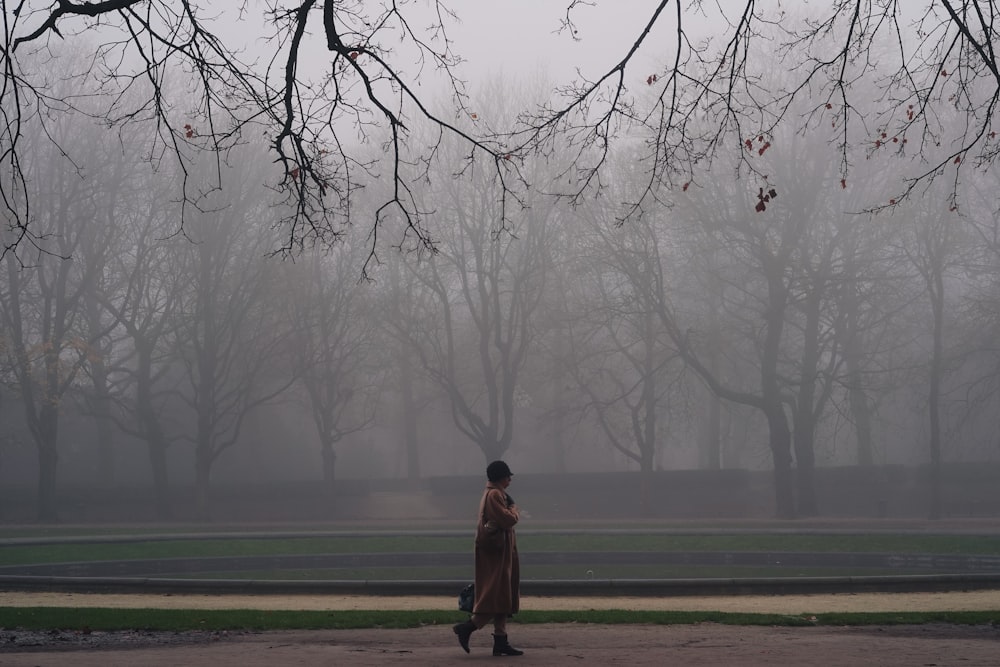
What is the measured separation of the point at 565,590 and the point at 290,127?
9.48 metres

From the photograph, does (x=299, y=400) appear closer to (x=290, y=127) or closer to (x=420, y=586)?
(x=420, y=586)

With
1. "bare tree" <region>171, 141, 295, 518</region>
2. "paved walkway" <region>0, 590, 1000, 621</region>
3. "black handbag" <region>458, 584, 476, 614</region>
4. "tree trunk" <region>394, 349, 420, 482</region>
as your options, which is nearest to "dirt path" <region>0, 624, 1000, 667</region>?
"black handbag" <region>458, 584, 476, 614</region>

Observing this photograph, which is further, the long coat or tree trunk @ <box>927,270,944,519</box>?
tree trunk @ <box>927,270,944,519</box>

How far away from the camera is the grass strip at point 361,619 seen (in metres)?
12.8

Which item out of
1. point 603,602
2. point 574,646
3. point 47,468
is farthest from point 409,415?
point 574,646

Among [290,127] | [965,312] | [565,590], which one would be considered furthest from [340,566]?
[965,312]

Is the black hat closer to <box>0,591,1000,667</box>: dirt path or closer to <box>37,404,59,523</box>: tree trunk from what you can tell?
<box>0,591,1000,667</box>: dirt path

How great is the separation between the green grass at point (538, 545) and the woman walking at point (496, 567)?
576 inches

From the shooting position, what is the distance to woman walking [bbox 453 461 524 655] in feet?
32.8

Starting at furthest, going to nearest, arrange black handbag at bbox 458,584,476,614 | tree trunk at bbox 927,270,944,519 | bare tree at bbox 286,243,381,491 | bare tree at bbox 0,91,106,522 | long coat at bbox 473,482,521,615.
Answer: bare tree at bbox 286,243,381,491
bare tree at bbox 0,91,106,522
tree trunk at bbox 927,270,944,519
black handbag at bbox 458,584,476,614
long coat at bbox 473,482,521,615

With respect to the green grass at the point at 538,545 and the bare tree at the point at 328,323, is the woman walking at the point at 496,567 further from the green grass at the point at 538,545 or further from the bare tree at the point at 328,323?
the bare tree at the point at 328,323

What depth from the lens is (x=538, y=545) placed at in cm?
2597

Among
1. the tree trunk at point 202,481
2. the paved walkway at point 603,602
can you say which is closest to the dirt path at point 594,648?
the paved walkway at point 603,602

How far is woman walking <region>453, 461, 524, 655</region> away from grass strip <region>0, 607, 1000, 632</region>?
3.17 metres
